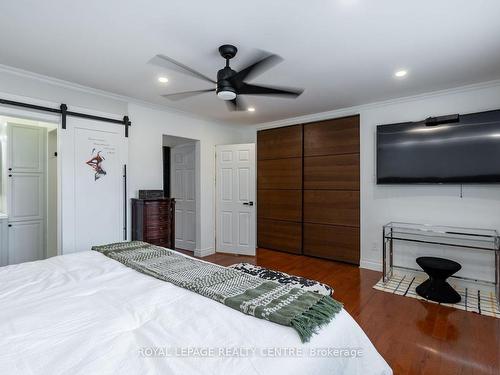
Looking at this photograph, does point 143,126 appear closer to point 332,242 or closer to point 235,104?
point 235,104

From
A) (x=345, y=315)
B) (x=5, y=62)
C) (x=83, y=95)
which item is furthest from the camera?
(x=83, y=95)

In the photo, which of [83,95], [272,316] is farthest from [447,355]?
[83,95]

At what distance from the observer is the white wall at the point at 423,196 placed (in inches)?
128

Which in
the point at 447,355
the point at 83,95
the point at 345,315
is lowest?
the point at 447,355

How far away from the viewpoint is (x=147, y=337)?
105cm

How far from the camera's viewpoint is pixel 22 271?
182 cm

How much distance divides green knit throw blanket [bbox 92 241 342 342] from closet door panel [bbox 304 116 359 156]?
3.18 meters

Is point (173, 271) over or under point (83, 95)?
under

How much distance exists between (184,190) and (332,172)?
2.77 meters

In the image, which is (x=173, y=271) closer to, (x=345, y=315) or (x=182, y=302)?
(x=182, y=302)

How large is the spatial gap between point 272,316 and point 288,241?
3868 millimetres

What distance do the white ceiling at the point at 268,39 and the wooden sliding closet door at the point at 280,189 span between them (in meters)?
1.72

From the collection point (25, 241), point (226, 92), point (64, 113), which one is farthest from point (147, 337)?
point (25, 241)

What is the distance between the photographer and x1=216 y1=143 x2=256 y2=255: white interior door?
4863mm
